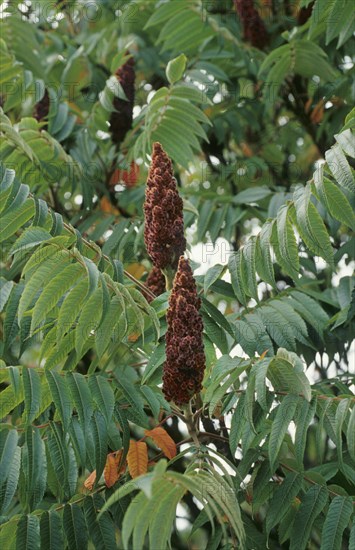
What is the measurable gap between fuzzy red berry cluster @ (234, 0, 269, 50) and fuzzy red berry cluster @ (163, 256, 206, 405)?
2.56m

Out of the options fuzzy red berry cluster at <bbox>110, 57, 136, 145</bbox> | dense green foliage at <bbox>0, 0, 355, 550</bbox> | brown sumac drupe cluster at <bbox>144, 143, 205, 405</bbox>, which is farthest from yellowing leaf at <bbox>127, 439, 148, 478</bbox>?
Answer: fuzzy red berry cluster at <bbox>110, 57, 136, 145</bbox>

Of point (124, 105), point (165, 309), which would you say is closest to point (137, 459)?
point (165, 309)

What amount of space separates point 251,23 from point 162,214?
232 centimetres

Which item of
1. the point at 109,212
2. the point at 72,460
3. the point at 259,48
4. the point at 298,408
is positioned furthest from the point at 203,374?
the point at 259,48

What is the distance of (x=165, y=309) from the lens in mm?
3430

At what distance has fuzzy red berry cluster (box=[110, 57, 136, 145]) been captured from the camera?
5016mm

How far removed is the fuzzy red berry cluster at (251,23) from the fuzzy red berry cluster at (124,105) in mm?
734

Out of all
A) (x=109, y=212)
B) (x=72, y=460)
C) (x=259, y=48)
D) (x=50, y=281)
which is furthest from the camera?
(x=259, y=48)

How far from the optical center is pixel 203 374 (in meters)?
3.26

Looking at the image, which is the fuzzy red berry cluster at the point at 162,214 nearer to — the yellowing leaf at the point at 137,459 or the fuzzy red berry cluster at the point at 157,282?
the fuzzy red berry cluster at the point at 157,282

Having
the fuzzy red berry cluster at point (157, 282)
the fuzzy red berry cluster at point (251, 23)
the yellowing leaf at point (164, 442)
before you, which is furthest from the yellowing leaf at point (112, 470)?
the fuzzy red berry cluster at point (251, 23)

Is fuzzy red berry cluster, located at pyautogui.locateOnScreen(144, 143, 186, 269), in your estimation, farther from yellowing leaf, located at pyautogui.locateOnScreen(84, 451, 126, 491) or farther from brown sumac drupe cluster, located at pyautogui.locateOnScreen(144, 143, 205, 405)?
yellowing leaf, located at pyautogui.locateOnScreen(84, 451, 126, 491)

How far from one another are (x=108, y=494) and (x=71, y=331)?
640 mm

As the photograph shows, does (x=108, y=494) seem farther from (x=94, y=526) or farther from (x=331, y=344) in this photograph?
(x=331, y=344)
